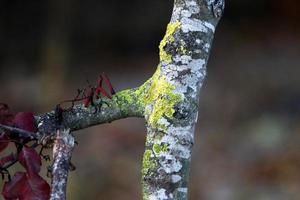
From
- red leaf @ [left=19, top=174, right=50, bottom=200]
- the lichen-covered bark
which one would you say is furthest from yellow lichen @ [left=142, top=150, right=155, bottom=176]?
red leaf @ [left=19, top=174, right=50, bottom=200]

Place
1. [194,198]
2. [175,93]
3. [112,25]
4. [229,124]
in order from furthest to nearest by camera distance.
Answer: [112,25], [229,124], [194,198], [175,93]

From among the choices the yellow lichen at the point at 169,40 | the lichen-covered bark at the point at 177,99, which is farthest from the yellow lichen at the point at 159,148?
the yellow lichen at the point at 169,40

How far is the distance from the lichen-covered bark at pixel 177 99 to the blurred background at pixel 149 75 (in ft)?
6.66

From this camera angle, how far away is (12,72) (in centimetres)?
349

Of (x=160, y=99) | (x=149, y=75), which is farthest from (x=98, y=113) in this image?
(x=149, y=75)

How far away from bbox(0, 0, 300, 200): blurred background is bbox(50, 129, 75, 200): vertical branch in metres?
2.07

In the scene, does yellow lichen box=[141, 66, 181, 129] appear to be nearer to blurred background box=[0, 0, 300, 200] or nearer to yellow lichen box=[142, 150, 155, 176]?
yellow lichen box=[142, 150, 155, 176]

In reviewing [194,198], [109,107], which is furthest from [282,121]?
[109,107]

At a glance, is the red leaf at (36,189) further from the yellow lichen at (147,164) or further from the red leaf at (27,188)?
the yellow lichen at (147,164)

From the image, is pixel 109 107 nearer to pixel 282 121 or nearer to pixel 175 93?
pixel 175 93

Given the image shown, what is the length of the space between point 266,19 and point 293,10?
0.47ft

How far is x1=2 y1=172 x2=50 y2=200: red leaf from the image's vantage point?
0.81 m

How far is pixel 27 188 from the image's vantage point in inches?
32.1

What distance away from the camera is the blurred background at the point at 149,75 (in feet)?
9.55
